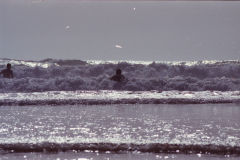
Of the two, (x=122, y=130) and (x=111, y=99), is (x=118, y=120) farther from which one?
(x=111, y=99)

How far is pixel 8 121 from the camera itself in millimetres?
14516

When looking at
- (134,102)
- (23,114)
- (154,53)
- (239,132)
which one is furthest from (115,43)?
(239,132)

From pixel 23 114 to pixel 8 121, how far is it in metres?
1.54

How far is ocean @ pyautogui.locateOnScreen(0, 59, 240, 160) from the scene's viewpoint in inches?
428

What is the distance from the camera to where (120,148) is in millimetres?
10945

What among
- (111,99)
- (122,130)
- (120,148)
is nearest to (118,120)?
(122,130)

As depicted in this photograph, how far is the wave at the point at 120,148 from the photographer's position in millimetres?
10789

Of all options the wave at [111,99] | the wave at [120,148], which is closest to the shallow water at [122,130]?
the wave at [120,148]

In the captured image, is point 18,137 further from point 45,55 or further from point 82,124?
point 45,55

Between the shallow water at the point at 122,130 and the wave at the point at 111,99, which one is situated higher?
the wave at the point at 111,99

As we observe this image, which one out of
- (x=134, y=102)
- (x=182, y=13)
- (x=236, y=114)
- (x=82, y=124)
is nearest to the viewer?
(x=82, y=124)

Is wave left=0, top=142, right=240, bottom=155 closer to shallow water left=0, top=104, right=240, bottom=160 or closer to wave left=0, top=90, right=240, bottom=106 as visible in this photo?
shallow water left=0, top=104, right=240, bottom=160

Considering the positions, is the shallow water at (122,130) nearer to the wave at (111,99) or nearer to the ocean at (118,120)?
the ocean at (118,120)

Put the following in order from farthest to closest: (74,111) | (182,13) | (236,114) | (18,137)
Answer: (182,13)
(74,111)
(236,114)
(18,137)
